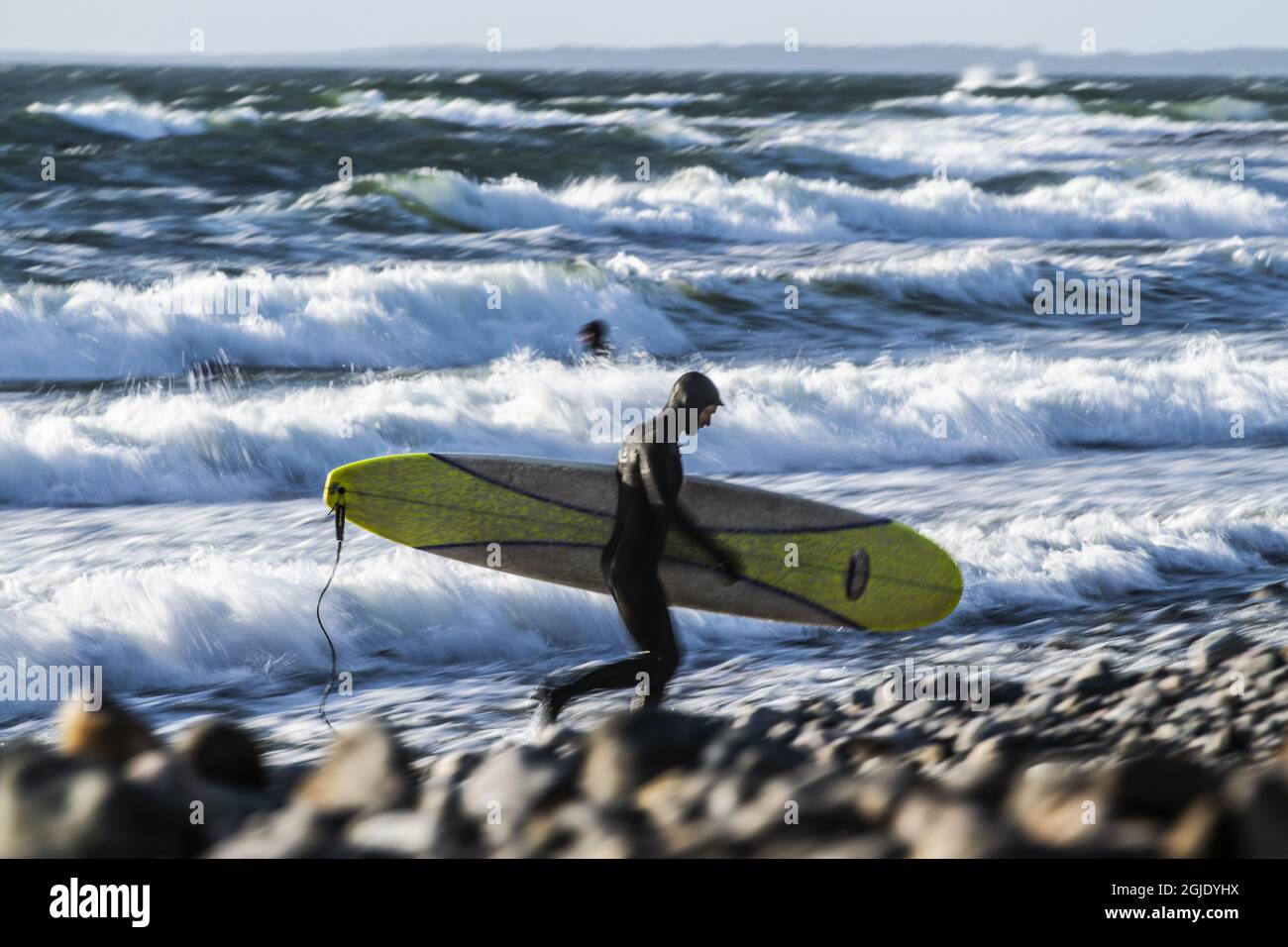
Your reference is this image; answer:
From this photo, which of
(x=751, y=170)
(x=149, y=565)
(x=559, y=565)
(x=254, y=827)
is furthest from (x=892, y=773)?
(x=751, y=170)

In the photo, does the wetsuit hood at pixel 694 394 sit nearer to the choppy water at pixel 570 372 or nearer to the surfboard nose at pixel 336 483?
the choppy water at pixel 570 372

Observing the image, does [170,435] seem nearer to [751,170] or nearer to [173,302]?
[173,302]

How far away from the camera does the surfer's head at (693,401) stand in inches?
205

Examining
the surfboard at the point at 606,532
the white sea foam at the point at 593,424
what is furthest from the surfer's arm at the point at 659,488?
the white sea foam at the point at 593,424

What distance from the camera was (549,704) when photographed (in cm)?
556

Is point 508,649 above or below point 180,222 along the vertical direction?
below

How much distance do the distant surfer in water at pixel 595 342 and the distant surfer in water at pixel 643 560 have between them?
1056cm

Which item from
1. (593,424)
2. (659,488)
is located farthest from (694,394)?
(593,424)

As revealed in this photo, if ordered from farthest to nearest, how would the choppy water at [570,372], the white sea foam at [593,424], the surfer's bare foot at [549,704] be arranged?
the white sea foam at [593,424], the choppy water at [570,372], the surfer's bare foot at [549,704]

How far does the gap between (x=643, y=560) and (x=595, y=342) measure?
37.2ft

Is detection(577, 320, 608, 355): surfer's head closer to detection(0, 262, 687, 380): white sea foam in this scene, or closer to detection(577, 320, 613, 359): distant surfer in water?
detection(577, 320, 613, 359): distant surfer in water

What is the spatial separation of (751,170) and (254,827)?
2636 cm

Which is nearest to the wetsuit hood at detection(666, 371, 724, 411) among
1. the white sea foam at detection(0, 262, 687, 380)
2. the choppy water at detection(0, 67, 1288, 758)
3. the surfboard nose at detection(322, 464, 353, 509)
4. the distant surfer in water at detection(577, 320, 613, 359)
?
the choppy water at detection(0, 67, 1288, 758)

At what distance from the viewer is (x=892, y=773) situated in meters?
3.81
